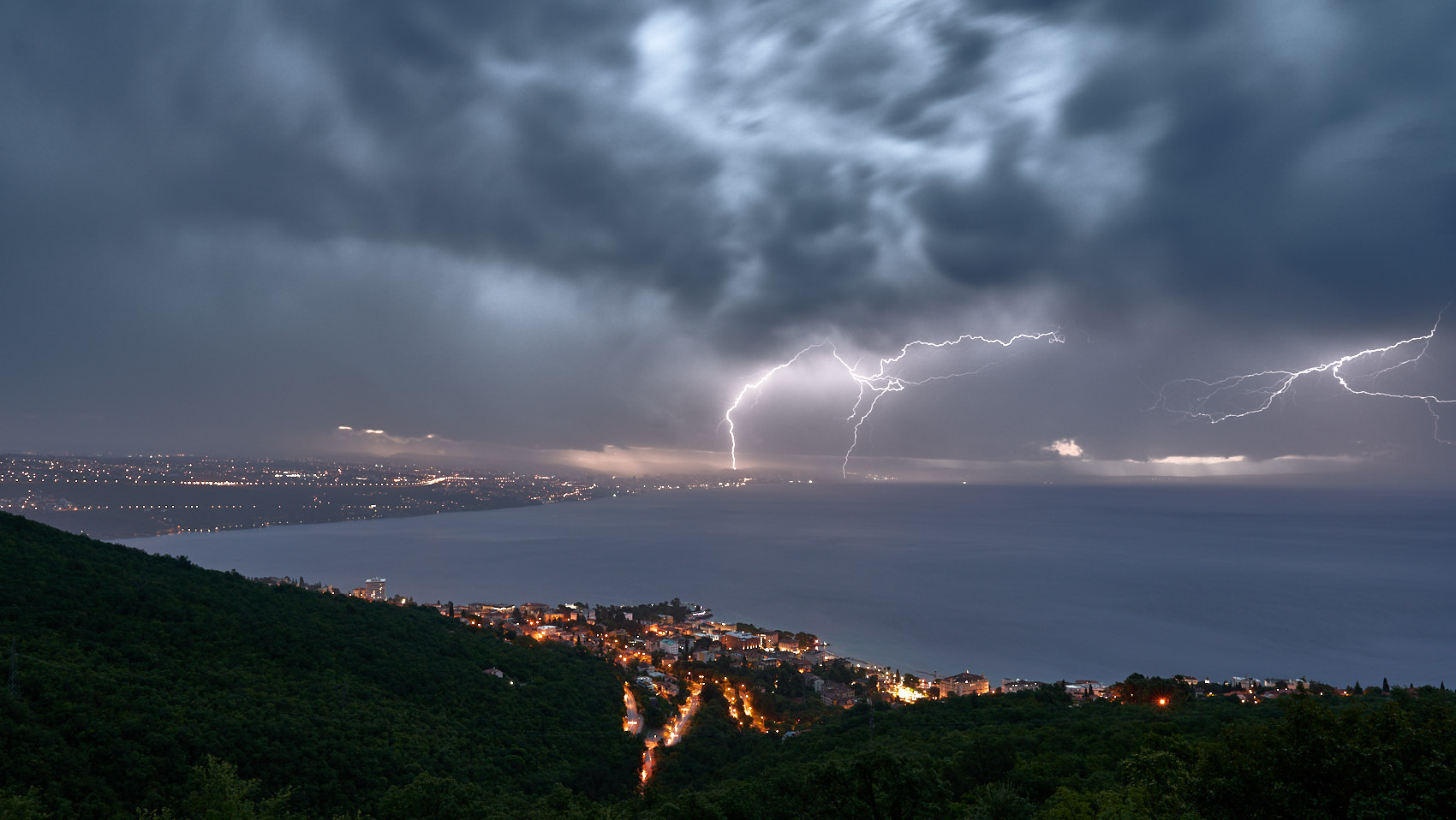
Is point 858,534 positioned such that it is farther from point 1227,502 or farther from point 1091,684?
point 1227,502

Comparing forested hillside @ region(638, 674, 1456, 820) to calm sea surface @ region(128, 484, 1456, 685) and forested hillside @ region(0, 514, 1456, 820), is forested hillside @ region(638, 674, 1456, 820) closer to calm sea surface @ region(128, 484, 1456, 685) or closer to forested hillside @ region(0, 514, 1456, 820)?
forested hillside @ region(0, 514, 1456, 820)

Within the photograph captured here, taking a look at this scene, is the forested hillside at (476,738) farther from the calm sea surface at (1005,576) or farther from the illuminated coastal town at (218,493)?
the illuminated coastal town at (218,493)

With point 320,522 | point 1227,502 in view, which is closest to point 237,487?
point 320,522

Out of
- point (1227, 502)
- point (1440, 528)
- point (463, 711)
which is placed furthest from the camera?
point (1227, 502)

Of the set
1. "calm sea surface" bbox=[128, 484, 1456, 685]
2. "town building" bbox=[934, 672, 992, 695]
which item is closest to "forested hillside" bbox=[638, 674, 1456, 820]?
"town building" bbox=[934, 672, 992, 695]

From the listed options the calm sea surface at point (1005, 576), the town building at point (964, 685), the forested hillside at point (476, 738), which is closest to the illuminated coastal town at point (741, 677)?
the town building at point (964, 685)
